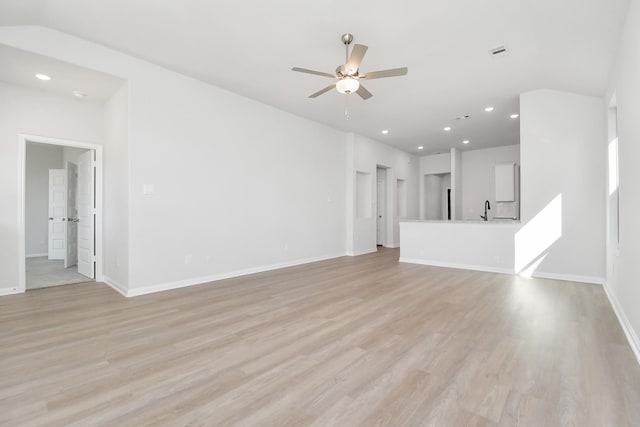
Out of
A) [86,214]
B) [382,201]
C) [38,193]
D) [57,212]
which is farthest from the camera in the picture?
[382,201]

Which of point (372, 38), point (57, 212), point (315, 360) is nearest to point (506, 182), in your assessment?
point (372, 38)

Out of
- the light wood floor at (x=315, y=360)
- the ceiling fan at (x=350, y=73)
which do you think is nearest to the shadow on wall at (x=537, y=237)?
the light wood floor at (x=315, y=360)

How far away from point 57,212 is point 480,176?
11359 mm

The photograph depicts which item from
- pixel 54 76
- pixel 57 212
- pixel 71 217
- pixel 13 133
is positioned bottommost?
pixel 71 217

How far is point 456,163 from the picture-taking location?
975 cm

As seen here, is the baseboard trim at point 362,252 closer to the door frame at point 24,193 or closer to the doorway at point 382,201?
the doorway at point 382,201

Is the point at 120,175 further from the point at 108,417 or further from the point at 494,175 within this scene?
the point at 494,175

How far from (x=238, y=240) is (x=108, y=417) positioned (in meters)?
3.71

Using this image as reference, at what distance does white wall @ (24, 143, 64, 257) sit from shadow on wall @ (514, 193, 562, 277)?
1026 centimetres

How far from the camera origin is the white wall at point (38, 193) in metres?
7.26

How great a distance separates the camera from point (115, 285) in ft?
14.6

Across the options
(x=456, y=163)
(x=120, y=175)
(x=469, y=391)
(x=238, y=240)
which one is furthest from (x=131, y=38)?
(x=456, y=163)

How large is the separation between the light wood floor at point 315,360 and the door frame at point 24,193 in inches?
21.2

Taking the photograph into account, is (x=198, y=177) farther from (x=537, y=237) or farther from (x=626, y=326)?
(x=537, y=237)
